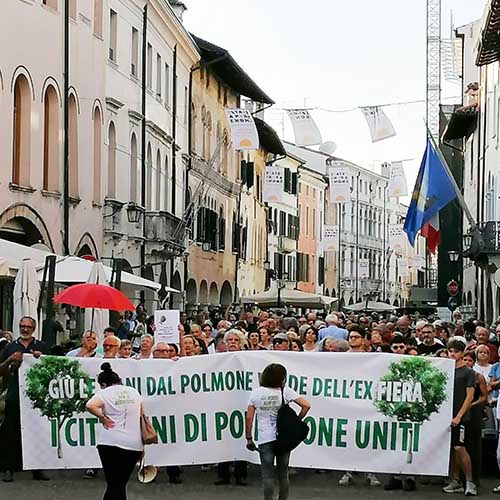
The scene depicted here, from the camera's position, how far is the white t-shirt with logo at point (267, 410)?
12242mm

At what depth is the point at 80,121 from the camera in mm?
32594

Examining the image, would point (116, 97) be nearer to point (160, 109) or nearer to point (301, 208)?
point (160, 109)

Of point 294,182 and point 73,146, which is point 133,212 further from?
point 294,182

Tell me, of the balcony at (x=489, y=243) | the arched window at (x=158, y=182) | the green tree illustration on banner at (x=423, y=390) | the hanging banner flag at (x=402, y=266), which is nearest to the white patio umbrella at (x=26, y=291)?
the green tree illustration on banner at (x=423, y=390)

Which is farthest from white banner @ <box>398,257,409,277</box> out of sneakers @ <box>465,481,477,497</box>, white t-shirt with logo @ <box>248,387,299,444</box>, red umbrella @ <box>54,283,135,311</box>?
white t-shirt with logo @ <box>248,387,299,444</box>

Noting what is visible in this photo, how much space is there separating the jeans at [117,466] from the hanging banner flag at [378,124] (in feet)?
73.3

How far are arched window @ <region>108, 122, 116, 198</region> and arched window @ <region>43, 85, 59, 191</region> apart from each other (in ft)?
18.1

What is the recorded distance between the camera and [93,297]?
19297mm

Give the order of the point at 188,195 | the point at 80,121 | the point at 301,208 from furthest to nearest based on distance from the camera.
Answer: the point at 301,208
the point at 188,195
the point at 80,121

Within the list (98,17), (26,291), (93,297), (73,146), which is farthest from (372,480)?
(98,17)

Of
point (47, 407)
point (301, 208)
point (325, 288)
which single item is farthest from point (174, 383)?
point (325, 288)

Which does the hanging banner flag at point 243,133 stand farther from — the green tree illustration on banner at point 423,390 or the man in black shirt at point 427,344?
the green tree illustration on banner at point 423,390

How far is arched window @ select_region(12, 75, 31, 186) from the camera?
93.4 feet

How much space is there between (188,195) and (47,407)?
117 feet
